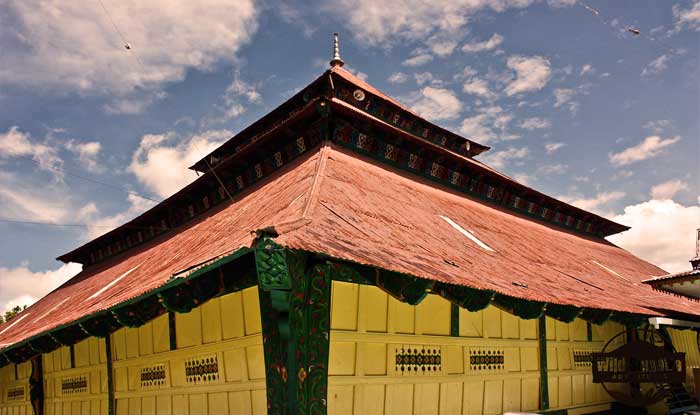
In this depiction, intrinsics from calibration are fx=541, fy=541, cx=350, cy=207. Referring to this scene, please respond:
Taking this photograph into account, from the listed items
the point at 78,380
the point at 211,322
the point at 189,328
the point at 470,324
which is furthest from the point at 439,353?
the point at 78,380

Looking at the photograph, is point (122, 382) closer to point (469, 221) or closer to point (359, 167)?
point (359, 167)

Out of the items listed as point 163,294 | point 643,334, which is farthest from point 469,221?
point 163,294

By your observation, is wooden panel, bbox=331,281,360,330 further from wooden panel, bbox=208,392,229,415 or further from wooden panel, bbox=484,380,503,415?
wooden panel, bbox=484,380,503,415

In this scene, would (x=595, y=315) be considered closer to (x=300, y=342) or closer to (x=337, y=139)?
(x=300, y=342)

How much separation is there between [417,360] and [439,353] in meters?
0.42

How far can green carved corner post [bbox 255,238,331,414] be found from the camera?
464 cm

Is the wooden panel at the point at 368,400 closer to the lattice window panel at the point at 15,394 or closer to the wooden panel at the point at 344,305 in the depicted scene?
the wooden panel at the point at 344,305

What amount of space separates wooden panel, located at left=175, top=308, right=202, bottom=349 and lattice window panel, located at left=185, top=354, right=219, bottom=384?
22 centimetres

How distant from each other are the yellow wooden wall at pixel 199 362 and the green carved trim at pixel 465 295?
6.24 feet

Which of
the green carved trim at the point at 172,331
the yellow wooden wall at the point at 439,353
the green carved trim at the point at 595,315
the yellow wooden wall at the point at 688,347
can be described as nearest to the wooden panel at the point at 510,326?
the yellow wooden wall at the point at 439,353

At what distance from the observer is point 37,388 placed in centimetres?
1083

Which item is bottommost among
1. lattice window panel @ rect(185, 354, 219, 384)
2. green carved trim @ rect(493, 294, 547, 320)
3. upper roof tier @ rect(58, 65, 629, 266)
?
lattice window panel @ rect(185, 354, 219, 384)

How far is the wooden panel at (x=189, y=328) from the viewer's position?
658cm

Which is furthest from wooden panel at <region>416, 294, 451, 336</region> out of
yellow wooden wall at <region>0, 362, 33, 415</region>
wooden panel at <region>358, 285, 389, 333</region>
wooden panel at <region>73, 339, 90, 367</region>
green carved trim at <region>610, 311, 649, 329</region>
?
yellow wooden wall at <region>0, 362, 33, 415</region>
